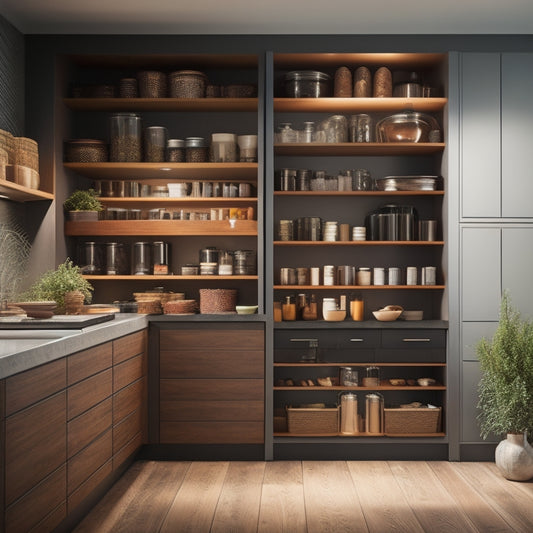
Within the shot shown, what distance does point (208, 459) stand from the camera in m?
4.62

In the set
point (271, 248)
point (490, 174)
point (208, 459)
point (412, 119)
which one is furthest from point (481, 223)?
point (208, 459)

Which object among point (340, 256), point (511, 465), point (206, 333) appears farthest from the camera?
point (340, 256)

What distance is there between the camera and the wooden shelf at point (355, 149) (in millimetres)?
4773

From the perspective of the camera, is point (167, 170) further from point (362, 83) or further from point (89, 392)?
point (89, 392)

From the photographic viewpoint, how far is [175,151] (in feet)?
16.2

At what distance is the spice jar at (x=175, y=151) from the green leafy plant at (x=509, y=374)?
2395 mm

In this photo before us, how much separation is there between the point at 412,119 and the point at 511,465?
2.27 meters

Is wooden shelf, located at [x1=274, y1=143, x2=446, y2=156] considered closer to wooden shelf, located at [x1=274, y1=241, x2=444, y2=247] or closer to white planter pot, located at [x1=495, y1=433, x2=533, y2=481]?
wooden shelf, located at [x1=274, y1=241, x2=444, y2=247]

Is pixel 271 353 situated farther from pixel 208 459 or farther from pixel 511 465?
pixel 511 465

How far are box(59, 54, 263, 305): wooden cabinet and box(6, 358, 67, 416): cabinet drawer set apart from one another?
6.54 feet

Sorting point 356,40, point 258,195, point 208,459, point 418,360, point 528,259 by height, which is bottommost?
point 208,459

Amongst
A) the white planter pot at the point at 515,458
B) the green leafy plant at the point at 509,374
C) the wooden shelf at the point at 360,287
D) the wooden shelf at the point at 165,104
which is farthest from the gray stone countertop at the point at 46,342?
the white planter pot at the point at 515,458

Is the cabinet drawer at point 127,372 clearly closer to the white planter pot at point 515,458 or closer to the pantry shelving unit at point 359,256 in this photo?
the pantry shelving unit at point 359,256

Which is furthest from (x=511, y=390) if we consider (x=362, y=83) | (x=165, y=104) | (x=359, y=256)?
(x=165, y=104)
